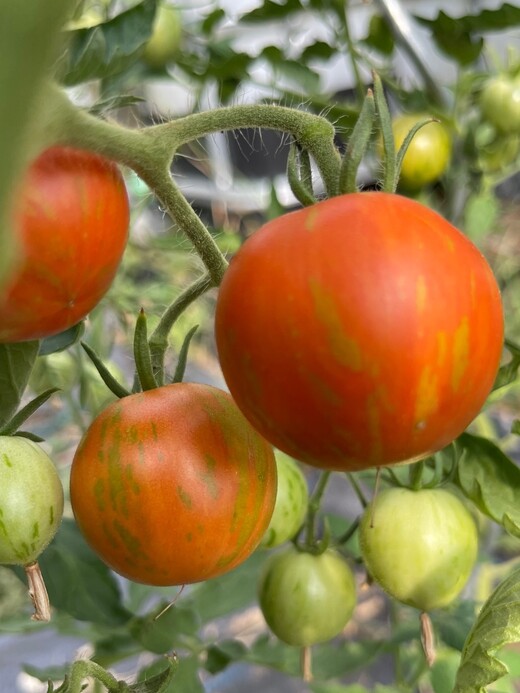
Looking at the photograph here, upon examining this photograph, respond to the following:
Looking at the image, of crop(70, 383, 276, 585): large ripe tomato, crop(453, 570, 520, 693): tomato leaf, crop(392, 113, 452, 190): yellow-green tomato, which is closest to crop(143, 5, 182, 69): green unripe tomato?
crop(392, 113, 452, 190): yellow-green tomato

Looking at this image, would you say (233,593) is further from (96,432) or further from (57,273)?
(57,273)

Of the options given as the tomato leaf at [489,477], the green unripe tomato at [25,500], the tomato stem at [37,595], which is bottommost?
the tomato leaf at [489,477]

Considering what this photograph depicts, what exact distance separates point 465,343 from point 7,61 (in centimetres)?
28

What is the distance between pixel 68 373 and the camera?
91cm

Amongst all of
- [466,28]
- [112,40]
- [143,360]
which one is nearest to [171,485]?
[143,360]

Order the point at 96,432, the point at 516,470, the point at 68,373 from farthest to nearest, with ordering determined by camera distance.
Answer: the point at 68,373, the point at 516,470, the point at 96,432

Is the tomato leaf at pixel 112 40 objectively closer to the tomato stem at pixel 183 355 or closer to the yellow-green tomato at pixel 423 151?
the tomato stem at pixel 183 355

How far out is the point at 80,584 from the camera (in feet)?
1.96

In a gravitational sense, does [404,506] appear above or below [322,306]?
below

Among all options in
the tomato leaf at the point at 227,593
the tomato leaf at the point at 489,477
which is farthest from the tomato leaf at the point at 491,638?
the tomato leaf at the point at 227,593

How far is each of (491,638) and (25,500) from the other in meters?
0.30

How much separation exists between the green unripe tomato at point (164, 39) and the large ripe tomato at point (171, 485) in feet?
2.30

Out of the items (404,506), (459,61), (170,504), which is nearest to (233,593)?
(404,506)

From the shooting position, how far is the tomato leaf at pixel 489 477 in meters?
0.54
